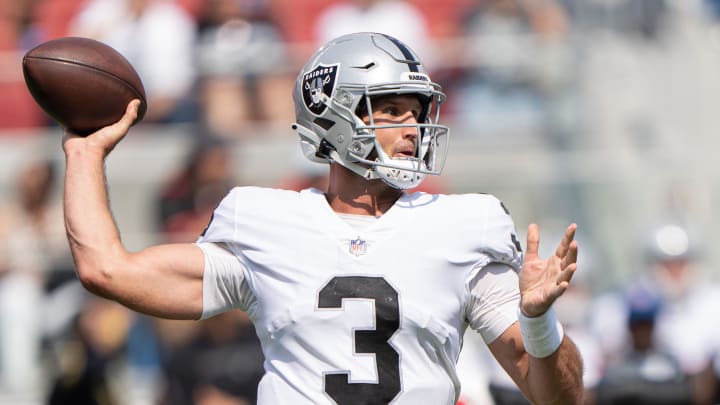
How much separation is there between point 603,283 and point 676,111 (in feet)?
4.38

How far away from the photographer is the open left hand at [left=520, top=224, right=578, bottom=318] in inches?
109

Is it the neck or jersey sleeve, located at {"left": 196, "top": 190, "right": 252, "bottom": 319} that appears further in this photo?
the neck

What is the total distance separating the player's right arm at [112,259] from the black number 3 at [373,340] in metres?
0.34

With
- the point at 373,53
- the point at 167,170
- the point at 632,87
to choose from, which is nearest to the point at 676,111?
the point at 632,87

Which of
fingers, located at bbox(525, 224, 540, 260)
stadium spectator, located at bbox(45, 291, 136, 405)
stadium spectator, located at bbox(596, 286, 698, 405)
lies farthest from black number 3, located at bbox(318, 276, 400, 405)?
stadium spectator, located at bbox(45, 291, 136, 405)

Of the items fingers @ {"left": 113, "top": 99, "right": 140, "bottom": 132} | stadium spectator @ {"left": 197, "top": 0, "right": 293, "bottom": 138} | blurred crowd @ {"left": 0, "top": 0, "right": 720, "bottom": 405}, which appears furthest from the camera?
stadium spectator @ {"left": 197, "top": 0, "right": 293, "bottom": 138}

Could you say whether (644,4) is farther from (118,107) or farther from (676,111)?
(118,107)

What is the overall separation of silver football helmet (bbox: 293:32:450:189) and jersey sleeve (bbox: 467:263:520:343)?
30cm

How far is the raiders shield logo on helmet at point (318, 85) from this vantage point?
3148 mm

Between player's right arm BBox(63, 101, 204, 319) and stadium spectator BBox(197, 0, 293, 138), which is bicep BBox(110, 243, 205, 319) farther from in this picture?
stadium spectator BBox(197, 0, 293, 138)

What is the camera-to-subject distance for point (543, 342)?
288 centimetres

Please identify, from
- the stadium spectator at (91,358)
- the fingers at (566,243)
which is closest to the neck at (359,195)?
the fingers at (566,243)

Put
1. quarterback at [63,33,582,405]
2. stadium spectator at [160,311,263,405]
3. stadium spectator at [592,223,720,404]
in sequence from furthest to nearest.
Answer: stadium spectator at [592,223,720,404] < stadium spectator at [160,311,263,405] < quarterback at [63,33,582,405]

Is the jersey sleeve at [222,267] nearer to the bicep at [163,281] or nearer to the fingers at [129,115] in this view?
the bicep at [163,281]
